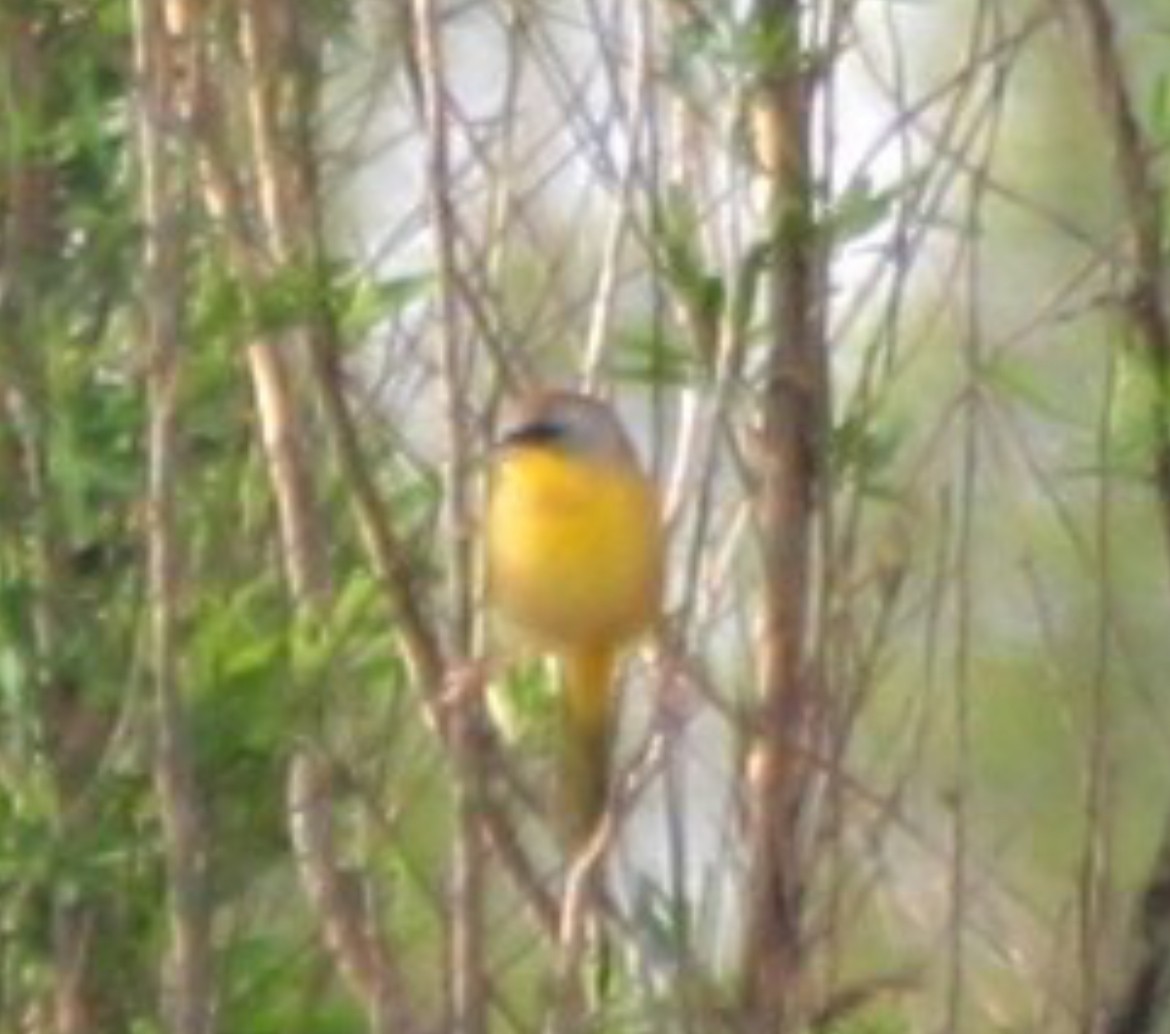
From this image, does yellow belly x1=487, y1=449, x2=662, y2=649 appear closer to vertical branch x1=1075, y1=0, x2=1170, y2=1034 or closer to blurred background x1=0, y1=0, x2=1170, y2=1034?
blurred background x1=0, y1=0, x2=1170, y2=1034

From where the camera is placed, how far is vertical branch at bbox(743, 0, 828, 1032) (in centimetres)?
413

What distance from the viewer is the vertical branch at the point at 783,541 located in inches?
163

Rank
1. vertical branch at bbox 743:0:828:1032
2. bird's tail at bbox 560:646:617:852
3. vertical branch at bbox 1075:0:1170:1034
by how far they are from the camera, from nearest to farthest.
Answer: bird's tail at bbox 560:646:617:852 < vertical branch at bbox 743:0:828:1032 < vertical branch at bbox 1075:0:1170:1034

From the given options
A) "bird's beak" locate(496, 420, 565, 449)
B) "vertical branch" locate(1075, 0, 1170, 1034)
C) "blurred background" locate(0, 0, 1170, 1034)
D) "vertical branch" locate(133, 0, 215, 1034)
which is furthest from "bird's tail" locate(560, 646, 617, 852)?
"vertical branch" locate(1075, 0, 1170, 1034)

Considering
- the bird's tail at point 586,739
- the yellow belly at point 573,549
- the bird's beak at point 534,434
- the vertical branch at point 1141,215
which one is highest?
the vertical branch at point 1141,215

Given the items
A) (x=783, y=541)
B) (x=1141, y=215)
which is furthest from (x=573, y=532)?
(x=1141, y=215)

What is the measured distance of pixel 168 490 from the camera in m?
3.68

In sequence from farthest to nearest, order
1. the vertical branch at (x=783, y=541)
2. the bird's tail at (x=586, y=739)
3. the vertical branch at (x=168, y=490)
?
1. the vertical branch at (x=783, y=541)
2. the bird's tail at (x=586, y=739)
3. the vertical branch at (x=168, y=490)

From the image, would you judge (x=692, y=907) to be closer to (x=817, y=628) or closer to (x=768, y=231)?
(x=817, y=628)

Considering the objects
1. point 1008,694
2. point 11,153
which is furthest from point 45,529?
point 1008,694

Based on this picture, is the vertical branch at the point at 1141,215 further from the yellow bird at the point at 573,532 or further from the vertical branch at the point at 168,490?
the vertical branch at the point at 168,490

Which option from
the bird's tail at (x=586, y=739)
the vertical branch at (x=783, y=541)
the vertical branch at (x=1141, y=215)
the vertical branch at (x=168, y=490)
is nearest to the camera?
the vertical branch at (x=168, y=490)

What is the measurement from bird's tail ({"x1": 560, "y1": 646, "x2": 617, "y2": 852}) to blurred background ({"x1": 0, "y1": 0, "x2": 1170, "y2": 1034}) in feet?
0.08

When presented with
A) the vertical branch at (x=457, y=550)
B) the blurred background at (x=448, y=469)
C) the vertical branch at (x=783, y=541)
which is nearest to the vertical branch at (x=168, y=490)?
the blurred background at (x=448, y=469)
